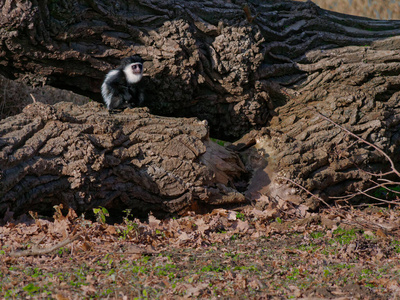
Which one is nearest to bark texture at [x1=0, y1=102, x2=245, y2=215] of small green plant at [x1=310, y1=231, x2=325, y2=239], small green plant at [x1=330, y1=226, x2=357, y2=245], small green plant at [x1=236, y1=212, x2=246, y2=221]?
small green plant at [x1=236, y1=212, x2=246, y2=221]

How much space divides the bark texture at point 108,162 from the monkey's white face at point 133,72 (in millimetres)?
489

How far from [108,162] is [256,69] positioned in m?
2.87

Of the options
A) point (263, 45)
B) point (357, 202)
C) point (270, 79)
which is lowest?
point (357, 202)

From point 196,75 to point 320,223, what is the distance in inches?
110

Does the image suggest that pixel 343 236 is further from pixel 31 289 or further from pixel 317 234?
pixel 31 289

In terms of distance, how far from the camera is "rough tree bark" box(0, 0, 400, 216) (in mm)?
5621

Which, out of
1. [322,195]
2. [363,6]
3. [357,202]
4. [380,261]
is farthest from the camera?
[363,6]

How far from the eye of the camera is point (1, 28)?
5.00 metres

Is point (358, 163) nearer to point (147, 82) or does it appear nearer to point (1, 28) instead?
point (147, 82)

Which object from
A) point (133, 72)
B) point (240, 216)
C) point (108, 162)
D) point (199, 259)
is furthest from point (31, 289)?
point (133, 72)

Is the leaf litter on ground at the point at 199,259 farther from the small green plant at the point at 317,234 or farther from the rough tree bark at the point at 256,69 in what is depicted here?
the rough tree bark at the point at 256,69

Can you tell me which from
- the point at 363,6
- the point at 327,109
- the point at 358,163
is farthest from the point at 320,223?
the point at 363,6

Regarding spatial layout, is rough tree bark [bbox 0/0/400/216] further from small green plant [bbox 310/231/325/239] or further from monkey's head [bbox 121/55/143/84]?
small green plant [bbox 310/231/325/239]

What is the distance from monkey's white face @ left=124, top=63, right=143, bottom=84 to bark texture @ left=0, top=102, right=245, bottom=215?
1.60ft
